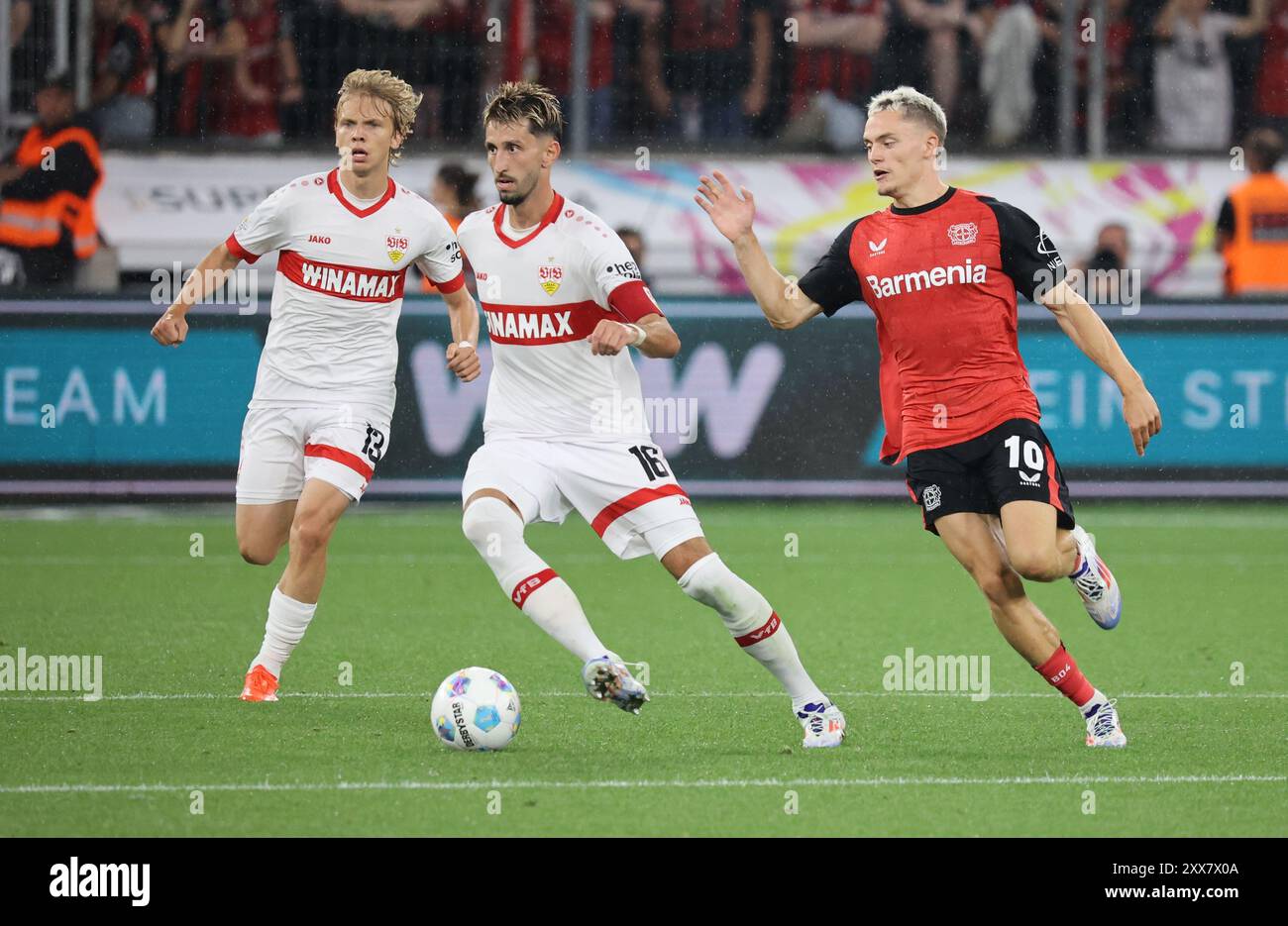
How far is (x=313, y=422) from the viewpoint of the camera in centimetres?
809

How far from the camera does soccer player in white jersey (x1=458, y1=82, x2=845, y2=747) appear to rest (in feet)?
22.9

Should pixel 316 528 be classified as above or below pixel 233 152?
below

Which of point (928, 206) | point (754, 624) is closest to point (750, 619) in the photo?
point (754, 624)

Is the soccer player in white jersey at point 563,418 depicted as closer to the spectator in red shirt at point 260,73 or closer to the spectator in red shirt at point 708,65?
the spectator in red shirt at point 260,73

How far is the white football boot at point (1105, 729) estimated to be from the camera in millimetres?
7004

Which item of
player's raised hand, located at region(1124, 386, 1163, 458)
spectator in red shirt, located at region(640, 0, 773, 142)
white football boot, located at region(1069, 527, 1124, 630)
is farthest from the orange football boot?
spectator in red shirt, located at region(640, 0, 773, 142)

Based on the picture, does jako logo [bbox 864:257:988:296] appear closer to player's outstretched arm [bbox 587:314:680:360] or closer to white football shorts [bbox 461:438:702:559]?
player's outstretched arm [bbox 587:314:680:360]

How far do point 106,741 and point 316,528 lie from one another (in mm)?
1230

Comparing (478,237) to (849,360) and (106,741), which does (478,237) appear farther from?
(849,360)

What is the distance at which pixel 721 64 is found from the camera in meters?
18.3

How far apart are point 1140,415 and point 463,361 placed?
244cm

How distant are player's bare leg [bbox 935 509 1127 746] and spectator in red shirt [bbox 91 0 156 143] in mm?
12057

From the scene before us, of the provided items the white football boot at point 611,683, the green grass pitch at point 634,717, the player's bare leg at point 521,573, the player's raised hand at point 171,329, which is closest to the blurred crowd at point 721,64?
the green grass pitch at point 634,717

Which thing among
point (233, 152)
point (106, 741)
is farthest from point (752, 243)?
point (233, 152)
